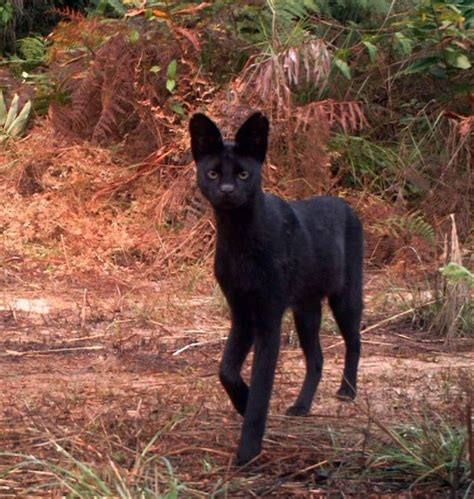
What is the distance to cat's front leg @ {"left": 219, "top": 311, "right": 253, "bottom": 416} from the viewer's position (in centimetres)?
448

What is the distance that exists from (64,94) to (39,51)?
2.44m

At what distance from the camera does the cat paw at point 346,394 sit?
521cm

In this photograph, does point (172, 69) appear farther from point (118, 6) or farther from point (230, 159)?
point (230, 159)

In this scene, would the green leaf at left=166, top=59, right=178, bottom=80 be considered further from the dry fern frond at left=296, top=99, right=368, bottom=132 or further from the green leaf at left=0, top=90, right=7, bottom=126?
the green leaf at left=0, top=90, right=7, bottom=126

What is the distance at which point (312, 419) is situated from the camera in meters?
4.76

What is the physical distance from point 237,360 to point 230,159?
80 cm

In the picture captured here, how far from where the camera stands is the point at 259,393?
4258 mm

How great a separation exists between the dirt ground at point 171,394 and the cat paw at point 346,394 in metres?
0.03

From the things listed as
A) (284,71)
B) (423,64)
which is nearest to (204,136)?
(284,71)

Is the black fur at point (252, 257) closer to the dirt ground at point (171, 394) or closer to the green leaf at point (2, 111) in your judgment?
the dirt ground at point (171, 394)

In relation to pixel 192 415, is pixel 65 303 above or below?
below

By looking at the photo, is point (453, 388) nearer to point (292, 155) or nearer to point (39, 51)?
point (292, 155)

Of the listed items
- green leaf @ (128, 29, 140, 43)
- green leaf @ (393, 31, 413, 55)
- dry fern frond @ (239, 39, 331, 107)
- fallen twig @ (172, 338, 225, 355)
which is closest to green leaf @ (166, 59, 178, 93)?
green leaf @ (128, 29, 140, 43)

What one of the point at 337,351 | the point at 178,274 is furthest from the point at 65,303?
the point at 337,351
